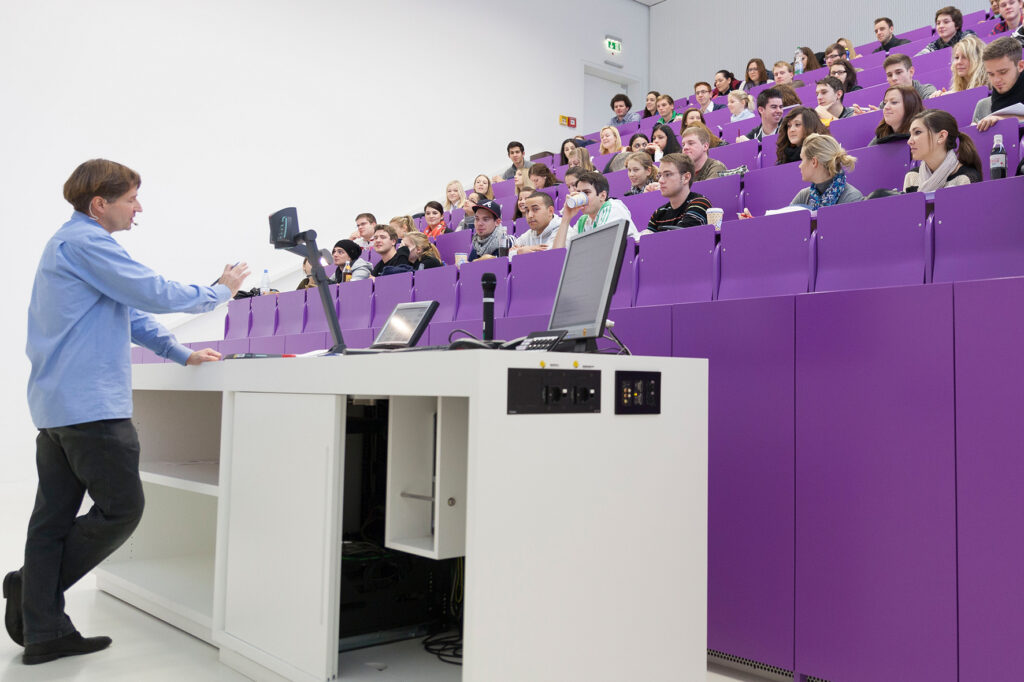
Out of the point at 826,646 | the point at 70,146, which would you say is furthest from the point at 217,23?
the point at 826,646

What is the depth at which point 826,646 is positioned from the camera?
1723mm

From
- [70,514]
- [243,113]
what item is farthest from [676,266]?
[243,113]

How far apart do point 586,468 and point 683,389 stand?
12.1 inches

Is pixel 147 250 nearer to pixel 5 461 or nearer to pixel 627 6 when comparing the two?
pixel 5 461

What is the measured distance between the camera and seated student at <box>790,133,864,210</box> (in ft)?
9.20

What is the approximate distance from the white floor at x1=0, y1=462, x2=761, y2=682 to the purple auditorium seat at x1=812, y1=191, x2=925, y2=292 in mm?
1101

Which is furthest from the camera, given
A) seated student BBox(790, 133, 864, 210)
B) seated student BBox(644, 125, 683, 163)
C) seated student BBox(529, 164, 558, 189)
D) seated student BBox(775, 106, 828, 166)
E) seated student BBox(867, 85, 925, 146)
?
seated student BBox(529, 164, 558, 189)

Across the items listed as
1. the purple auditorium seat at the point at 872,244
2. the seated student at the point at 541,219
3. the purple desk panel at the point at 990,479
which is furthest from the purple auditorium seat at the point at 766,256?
the seated student at the point at 541,219

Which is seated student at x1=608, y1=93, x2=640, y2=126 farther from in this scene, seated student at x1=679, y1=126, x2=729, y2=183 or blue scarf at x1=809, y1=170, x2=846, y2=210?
blue scarf at x1=809, y1=170, x2=846, y2=210

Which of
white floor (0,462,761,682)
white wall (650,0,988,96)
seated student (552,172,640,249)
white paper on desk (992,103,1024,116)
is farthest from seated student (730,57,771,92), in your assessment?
white floor (0,462,761,682)

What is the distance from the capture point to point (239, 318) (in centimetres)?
521

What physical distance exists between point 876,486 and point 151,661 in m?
Answer: 1.73

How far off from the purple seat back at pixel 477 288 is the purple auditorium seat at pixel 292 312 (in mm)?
1225

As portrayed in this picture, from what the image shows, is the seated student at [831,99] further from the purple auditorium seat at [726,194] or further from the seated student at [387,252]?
the seated student at [387,252]
